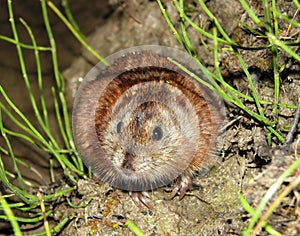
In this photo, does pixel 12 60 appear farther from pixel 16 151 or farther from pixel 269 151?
pixel 269 151

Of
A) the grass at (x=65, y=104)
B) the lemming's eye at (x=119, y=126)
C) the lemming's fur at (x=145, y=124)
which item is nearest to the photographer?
the grass at (x=65, y=104)

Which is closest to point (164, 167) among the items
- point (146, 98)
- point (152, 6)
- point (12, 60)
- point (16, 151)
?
point (146, 98)

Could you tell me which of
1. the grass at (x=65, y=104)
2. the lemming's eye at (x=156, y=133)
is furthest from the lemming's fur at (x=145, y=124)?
the grass at (x=65, y=104)

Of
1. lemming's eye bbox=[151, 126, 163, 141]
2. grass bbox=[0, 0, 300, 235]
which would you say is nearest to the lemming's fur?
Result: lemming's eye bbox=[151, 126, 163, 141]

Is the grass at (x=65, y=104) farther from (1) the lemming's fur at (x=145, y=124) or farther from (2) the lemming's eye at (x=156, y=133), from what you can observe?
(2) the lemming's eye at (x=156, y=133)

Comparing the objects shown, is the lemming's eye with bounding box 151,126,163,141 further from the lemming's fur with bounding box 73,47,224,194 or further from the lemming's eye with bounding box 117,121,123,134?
the lemming's eye with bounding box 117,121,123,134

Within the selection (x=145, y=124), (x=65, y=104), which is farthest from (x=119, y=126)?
(x=65, y=104)

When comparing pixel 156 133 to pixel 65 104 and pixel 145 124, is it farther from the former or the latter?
pixel 65 104

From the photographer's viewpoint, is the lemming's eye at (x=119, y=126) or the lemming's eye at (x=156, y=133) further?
the lemming's eye at (x=119, y=126)

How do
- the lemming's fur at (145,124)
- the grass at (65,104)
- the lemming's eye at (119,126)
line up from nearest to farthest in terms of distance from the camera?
the grass at (65,104) → the lemming's fur at (145,124) → the lemming's eye at (119,126)
